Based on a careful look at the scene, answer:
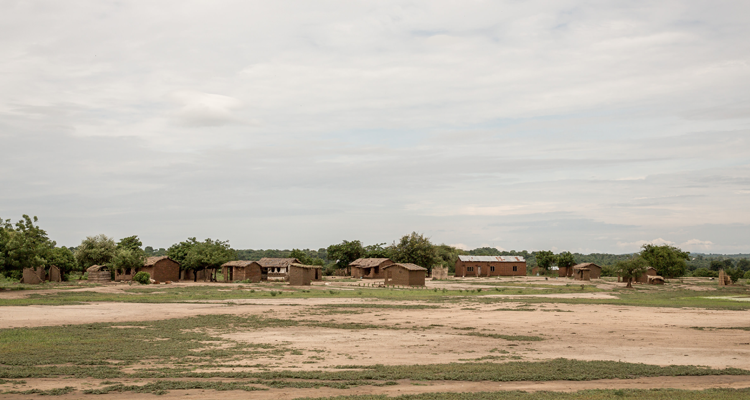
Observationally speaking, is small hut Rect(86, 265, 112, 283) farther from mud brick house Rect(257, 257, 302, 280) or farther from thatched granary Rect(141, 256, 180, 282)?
mud brick house Rect(257, 257, 302, 280)

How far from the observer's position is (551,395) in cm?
1489

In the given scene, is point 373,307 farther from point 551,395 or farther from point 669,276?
point 669,276

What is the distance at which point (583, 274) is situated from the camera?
103000 mm

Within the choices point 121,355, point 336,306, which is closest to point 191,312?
point 336,306

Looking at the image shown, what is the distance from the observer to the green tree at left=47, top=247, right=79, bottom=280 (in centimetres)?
7938

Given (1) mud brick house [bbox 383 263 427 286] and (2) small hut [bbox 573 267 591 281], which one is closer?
(1) mud brick house [bbox 383 263 427 286]

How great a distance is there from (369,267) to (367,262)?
246 centimetres

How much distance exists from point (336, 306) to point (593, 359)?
24.4 m

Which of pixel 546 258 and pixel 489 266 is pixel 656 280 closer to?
pixel 489 266

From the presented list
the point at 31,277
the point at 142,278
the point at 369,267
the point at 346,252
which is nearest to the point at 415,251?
the point at 369,267

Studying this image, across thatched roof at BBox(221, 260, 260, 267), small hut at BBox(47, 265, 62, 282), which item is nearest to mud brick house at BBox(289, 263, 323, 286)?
thatched roof at BBox(221, 260, 260, 267)

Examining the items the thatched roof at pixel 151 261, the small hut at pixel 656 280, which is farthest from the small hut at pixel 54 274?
the small hut at pixel 656 280

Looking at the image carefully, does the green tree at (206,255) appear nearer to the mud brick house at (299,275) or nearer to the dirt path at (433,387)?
the mud brick house at (299,275)

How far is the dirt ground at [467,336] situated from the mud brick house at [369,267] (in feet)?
209
